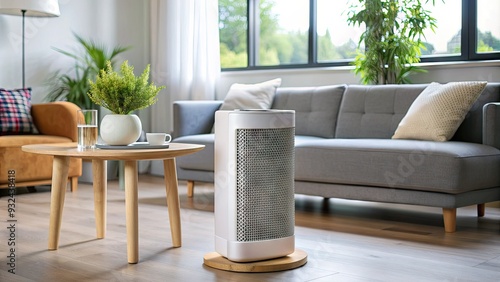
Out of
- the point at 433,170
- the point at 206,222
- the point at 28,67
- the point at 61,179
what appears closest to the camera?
the point at 61,179

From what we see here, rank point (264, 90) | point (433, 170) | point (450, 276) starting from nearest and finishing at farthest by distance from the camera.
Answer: point (450, 276), point (433, 170), point (264, 90)

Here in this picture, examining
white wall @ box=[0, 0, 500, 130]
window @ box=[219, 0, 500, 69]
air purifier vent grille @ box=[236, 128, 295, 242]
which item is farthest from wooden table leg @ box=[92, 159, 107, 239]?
window @ box=[219, 0, 500, 69]

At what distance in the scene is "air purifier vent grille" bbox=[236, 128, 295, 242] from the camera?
2.44 meters

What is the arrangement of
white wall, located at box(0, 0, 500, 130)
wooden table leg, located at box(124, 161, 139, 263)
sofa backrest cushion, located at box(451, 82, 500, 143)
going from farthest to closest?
white wall, located at box(0, 0, 500, 130) → sofa backrest cushion, located at box(451, 82, 500, 143) → wooden table leg, located at box(124, 161, 139, 263)

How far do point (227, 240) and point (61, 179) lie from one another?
79cm

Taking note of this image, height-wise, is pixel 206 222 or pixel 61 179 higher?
pixel 61 179

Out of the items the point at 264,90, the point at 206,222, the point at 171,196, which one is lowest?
the point at 206,222

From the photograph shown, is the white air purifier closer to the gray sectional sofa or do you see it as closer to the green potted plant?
the green potted plant

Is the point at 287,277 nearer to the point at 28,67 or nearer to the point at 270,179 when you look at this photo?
the point at 270,179

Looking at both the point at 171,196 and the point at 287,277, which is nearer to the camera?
the point at 287,277

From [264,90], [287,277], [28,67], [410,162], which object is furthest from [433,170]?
[28,67]

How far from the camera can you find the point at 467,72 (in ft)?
14.1

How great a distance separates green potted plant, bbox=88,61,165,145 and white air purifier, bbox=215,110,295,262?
486 mm

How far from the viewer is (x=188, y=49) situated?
570 cm
